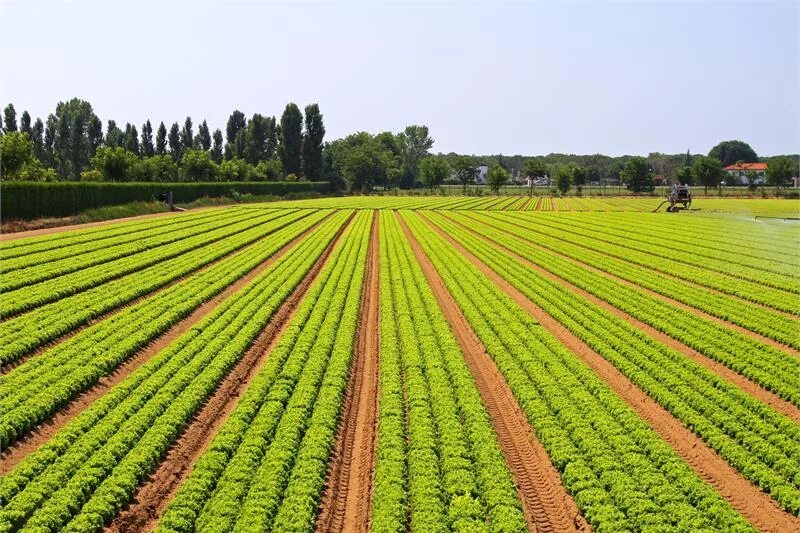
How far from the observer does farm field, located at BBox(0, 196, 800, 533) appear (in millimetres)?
8742

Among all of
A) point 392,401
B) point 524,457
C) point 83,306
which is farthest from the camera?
point 83,306

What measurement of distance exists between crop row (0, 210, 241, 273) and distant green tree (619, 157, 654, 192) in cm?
11115

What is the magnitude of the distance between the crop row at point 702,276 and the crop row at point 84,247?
95.7 ft

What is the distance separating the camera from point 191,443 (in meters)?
10.8

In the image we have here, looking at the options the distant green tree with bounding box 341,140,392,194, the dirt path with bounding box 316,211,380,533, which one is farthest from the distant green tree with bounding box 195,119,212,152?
the dirt path with bounding box 316,211,380,533

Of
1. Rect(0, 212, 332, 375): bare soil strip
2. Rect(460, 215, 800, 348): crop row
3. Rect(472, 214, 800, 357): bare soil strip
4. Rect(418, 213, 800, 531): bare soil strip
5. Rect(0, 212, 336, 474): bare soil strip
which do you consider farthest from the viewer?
Rect(460, 215, 800, 348): crop row

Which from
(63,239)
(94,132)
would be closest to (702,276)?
(63,239)

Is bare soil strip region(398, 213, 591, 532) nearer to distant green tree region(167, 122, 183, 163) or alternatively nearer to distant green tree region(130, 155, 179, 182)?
distant green tree region(130, 155, 179, 182)

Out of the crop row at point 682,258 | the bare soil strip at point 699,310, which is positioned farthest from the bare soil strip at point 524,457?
the crop row at point 682,258

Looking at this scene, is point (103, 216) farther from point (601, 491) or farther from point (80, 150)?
point (80, 150)

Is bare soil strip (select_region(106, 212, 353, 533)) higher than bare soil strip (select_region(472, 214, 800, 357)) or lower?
lower

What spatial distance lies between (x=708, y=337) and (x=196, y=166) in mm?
87961

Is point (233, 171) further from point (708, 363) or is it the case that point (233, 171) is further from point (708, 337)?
point (708, 363)

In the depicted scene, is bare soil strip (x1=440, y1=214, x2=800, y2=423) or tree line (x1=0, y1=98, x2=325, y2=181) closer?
bare soil strip (x1=440, y1=214, x2=800, y2=423)
